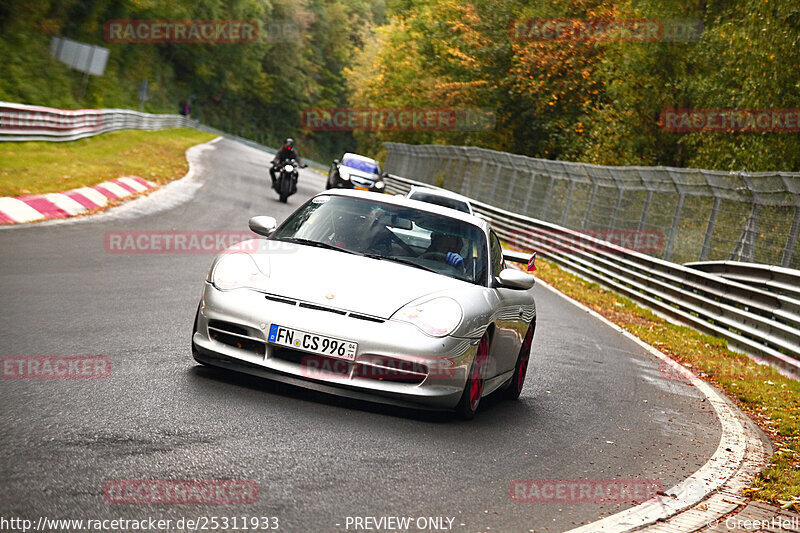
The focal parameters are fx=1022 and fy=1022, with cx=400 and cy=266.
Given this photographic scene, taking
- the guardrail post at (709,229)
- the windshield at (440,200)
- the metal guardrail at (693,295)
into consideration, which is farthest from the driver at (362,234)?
the guardrail post at (709,229)

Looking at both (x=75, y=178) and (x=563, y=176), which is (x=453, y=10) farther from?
(x=75, y=178)

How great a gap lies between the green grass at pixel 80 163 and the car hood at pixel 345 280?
10371 millimetres

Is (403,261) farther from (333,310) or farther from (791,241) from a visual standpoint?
(791,241)

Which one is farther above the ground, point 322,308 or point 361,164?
point 322,308

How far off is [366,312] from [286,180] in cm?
2183

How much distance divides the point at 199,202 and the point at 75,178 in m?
3.27

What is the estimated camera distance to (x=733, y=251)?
16.2 m

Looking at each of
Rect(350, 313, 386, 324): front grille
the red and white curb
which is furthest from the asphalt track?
the red and white curb

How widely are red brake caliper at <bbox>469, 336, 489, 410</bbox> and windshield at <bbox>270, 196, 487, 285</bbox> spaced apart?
1.89 feet

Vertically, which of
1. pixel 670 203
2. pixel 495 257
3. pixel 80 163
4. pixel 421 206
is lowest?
pixel 80 163

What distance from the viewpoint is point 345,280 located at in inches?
260

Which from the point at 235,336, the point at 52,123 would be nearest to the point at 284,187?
the point at 52,123

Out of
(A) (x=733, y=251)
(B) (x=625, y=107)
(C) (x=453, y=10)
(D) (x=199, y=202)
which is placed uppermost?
(C) (x=453, y=10)

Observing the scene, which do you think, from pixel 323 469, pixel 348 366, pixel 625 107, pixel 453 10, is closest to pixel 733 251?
pixel 348 366
